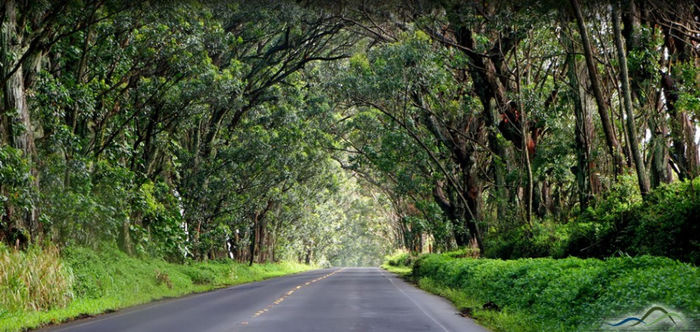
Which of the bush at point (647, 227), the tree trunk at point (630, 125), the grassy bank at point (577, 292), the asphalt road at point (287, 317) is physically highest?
the tree trunk at point (630, 125)

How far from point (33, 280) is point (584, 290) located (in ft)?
36.8

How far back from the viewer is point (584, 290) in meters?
9.95

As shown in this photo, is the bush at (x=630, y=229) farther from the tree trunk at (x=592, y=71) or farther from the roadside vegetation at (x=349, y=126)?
the tree trunk at (x=592, y=71)

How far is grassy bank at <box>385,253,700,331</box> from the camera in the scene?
7.77 m

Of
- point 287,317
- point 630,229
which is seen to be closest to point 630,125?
point 630,229

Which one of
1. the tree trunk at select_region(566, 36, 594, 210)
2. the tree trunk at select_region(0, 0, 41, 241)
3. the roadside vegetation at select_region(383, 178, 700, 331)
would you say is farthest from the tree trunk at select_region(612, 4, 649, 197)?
the tree trunk at select_region(0, 0, 41, 241)

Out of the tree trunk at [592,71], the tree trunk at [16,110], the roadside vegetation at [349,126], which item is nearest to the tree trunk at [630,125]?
the roadside vegetation at [349,126]

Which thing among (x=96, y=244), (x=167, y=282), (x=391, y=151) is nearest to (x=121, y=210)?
(x=96, y=244)

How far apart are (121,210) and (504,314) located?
569 inches

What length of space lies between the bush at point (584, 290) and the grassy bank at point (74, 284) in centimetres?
914

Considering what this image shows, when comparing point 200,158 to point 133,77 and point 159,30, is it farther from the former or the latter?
point 159,30

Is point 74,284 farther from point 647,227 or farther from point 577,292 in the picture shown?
point 647,227

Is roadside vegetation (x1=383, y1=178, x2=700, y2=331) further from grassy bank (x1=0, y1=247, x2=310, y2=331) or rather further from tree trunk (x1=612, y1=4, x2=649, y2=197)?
grassy bank (x1=0, y1=247, x2=310, y2=331)

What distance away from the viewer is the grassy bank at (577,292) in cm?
777
